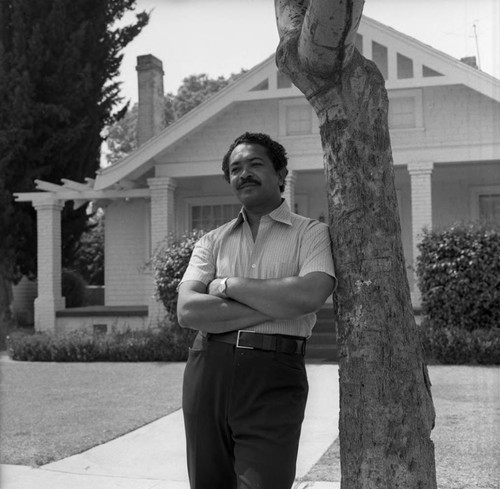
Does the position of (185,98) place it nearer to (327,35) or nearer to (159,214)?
(159,214)

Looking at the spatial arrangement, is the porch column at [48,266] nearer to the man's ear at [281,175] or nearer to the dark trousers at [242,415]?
the man's ear at [281,175]

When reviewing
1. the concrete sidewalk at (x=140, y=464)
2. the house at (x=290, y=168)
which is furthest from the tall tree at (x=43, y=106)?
the concrete sidewalk at (x=140, y=464)

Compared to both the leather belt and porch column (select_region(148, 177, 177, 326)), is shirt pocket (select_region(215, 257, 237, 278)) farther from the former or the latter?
porch column (select_region(148, 177, 177, 326))

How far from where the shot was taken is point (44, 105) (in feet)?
52.6

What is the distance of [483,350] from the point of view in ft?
32.1

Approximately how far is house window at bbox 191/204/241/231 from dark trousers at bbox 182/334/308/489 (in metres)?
12.2

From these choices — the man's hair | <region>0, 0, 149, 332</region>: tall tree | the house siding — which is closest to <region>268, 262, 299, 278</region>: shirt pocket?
the man's hair

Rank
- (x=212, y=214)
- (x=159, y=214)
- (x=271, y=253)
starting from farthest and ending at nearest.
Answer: (x=212, y=214) → (x=159, y=214) → (x=271, y=253)

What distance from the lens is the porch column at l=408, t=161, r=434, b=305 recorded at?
40.9 feet

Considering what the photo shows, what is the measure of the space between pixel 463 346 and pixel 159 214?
6.60 metres

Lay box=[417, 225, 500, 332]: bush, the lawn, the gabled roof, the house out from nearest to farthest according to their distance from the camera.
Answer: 1. the lawn
2. box=[417, 225, 500, 332]: bush
3. the gabled roof
4. the house

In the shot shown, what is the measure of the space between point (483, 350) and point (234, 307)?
7967mm

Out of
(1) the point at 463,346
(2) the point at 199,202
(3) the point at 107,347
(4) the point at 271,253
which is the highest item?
(2) the point at 199,202

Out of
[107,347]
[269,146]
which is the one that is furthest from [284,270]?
[107,347]
